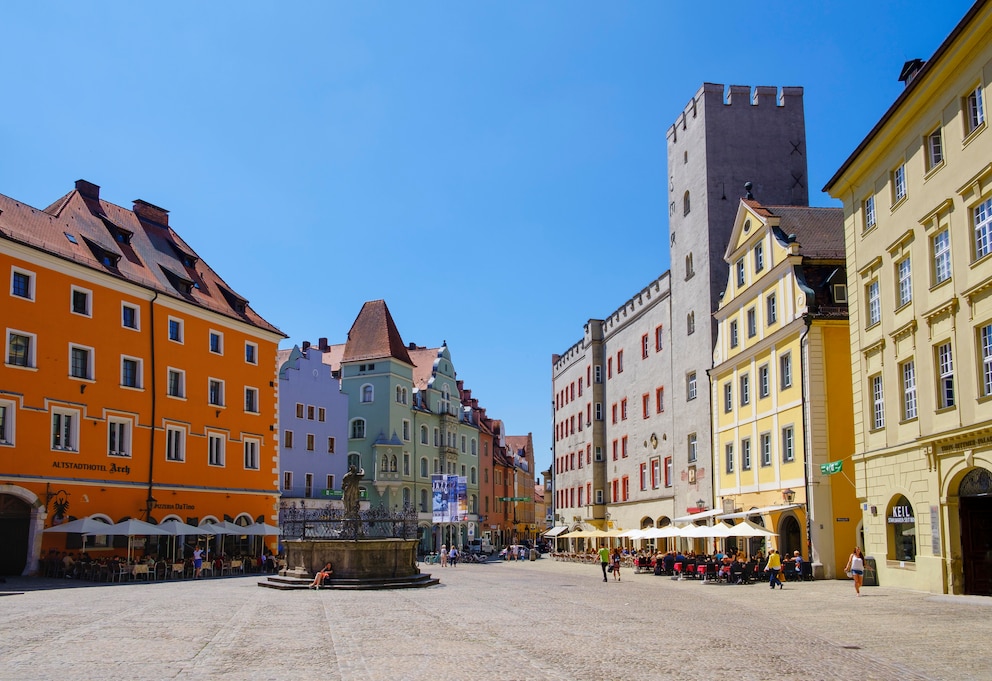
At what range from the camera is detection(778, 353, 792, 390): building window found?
3603 cm

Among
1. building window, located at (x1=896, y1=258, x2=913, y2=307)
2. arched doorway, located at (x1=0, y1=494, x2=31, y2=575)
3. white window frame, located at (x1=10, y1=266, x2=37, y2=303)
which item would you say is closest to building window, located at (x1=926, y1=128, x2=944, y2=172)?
building window, located at (x1=896, y1=258, x2=913, y2=307)

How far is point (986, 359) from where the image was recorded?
73.6 feet

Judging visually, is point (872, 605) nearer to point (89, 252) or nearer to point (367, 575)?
point (367, 575)

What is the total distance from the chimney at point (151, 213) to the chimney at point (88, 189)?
2.96 m

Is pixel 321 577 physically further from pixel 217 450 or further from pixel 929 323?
pixel 217 450

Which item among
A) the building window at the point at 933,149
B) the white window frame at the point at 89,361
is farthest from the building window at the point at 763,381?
the white window frame at the point at 89,361

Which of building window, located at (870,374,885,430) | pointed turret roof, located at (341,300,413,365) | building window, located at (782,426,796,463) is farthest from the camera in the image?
pointed turret roof, located at (341,300,413,365)

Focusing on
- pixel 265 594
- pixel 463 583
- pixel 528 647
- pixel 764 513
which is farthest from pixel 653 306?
pixel 528 647

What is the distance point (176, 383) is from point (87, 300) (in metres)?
6.16

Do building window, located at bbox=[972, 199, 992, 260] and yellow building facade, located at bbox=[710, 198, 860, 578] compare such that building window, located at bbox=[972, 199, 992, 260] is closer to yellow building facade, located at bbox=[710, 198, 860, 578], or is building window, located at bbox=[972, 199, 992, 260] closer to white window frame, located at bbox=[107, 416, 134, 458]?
yellow building facade, located at bbox=[710, 198, 860, 578]

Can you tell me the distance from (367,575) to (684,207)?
28254 mm

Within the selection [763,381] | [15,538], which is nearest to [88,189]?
[15,538]

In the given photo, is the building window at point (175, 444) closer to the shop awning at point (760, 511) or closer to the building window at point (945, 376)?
the shop awning at point (760, 511)

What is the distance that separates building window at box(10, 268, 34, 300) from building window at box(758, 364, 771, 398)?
92.4ft
